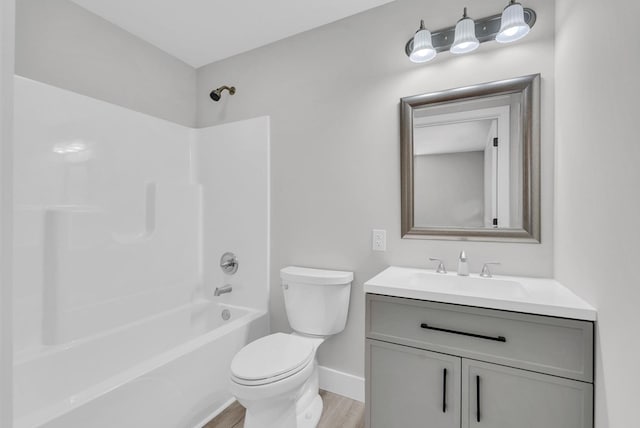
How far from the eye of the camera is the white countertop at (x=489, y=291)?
112 centimetres

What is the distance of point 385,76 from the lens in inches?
74.0

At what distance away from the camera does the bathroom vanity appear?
110 centimetres

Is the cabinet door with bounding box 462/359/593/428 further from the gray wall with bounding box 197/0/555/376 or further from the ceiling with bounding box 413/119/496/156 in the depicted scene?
the ceiling with bounding box 413/119/496/156

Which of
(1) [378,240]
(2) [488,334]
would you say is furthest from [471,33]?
(2) [488,334]

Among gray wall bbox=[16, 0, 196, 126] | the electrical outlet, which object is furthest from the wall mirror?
gray wall bbox=[16, 0, 196, 126]

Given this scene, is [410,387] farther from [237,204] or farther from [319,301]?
[237,204]

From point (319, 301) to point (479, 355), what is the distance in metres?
0.90

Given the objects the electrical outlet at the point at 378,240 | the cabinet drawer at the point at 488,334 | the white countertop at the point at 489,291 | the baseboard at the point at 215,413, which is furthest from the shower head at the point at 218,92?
the baseboard at the point at 215,413

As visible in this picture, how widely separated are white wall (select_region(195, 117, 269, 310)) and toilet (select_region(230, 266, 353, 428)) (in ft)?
1.24

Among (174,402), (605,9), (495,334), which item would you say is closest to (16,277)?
(174,402)

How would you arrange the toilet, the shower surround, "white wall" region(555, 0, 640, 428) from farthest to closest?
the shower surround
the toilet
"white wall" region(555, 0, 640, 428)

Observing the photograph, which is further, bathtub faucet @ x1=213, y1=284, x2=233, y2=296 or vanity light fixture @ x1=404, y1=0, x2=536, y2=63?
bathtub faucet @ x1=213, y1=284, x2=233, y2=296

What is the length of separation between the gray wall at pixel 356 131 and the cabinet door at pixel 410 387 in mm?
526

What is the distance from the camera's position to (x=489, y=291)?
4.53ft
